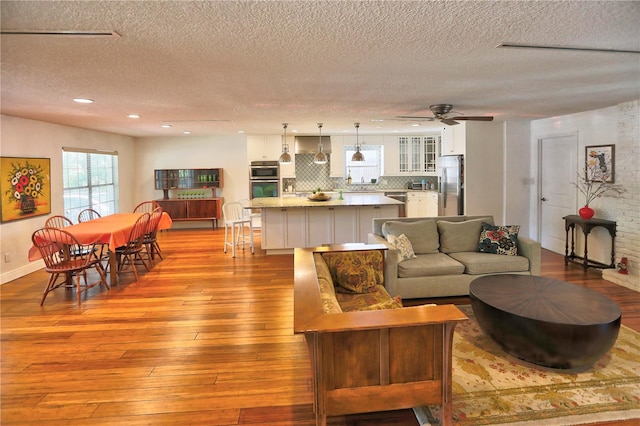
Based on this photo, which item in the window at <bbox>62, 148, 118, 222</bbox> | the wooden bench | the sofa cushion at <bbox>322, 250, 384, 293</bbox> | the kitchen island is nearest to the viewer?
the wooden bench

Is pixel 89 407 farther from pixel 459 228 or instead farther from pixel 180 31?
pixel 459 228

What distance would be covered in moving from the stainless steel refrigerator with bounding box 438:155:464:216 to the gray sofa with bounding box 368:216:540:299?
238cm

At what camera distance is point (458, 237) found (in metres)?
4.71

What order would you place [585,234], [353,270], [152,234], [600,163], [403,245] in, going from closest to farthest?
[353,270] < [403,245] < [585,234] < [600,163] < [152,234]

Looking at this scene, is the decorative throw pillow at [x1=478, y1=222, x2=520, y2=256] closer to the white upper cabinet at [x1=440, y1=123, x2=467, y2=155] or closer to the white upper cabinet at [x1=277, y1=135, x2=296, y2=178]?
the white upper cabinet at [x1=440, y1=123, x2=467, y2=155]

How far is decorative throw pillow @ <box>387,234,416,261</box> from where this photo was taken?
14.0 ft

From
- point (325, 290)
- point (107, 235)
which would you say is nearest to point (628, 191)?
point (325, 290)

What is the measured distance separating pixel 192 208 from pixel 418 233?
6.25 m

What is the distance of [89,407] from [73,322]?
67.5 inches

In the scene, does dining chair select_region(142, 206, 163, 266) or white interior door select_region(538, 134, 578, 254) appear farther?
white interior door select_region(538, 134, 578, 254)

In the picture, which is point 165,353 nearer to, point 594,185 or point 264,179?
point 594,185

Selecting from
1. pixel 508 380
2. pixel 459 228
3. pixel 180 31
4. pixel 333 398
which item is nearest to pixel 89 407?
pixel 333 398

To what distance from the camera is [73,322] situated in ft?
12.7

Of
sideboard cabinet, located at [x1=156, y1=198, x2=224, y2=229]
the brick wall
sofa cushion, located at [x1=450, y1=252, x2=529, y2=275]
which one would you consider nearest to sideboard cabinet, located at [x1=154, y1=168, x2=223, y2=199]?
sideboard cabinet, located at [x1=156, y1=198, x2=224, y2=229]
